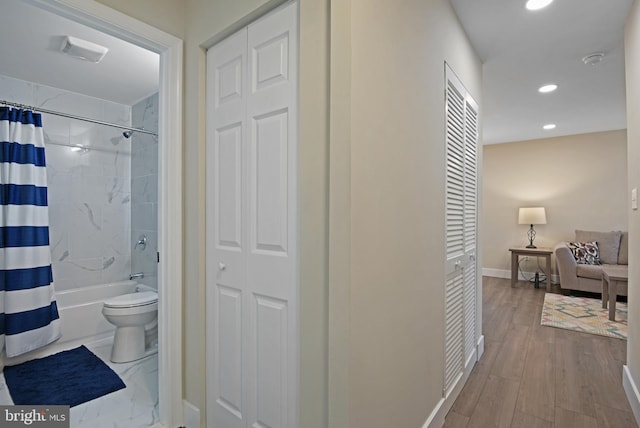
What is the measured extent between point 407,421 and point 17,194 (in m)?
3.20

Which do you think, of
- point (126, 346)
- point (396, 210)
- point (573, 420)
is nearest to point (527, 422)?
point (573, 420)

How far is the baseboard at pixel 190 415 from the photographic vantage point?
1641 mm

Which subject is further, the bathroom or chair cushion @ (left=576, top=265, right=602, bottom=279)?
chair cushion @ (left=576, top=265, right=602, bottom=279)

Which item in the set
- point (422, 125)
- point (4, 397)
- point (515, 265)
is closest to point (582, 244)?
point (515, 265)

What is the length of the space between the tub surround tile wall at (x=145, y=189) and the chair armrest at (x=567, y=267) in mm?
5339

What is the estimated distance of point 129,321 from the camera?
2.47m

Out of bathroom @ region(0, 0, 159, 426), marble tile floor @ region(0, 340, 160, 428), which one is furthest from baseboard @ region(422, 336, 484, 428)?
bathroom @ region(0, 0, 159, 426)

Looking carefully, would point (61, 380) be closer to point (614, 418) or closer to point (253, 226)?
point (253, 226)

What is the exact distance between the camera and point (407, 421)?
140 cm

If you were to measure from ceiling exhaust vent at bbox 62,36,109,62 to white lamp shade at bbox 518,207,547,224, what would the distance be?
5.98 m

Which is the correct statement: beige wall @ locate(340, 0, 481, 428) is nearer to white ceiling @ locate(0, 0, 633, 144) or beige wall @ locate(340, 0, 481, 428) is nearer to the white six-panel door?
the white six-panel door

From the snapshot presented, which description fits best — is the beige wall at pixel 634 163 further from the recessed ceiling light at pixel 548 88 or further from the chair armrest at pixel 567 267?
the chair armrest at pixel 567 267

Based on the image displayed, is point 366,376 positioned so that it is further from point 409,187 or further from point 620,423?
point 620,423

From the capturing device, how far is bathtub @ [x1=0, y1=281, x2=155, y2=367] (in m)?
2.77
